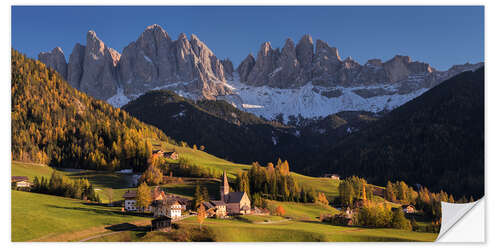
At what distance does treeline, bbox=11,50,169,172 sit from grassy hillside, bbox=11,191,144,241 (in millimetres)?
26864

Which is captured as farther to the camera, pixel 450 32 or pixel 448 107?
pixel 448 107

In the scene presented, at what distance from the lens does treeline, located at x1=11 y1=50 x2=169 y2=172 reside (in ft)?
258

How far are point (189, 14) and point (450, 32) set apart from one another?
2916cm

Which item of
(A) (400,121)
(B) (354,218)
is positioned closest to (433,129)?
(A) (400,121)

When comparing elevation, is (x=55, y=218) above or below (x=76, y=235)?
above

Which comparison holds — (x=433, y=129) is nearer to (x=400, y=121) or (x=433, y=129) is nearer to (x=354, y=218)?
(x=400, y=121)

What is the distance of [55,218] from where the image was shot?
40.5 m

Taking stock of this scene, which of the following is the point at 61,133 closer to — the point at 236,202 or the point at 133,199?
the point at 133,199

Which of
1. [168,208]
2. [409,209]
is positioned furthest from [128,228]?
[409,209]

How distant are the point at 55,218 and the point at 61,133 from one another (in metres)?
50.6

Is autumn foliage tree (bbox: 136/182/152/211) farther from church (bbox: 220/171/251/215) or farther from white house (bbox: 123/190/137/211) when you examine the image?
church (bbox: 220/171/251/215)

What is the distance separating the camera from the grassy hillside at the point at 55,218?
36281mm

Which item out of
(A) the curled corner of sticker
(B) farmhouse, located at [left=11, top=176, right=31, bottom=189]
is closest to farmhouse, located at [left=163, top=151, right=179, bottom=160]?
(B) farmhouse, located at [left=11, top=176, right=31, bottom=189]
